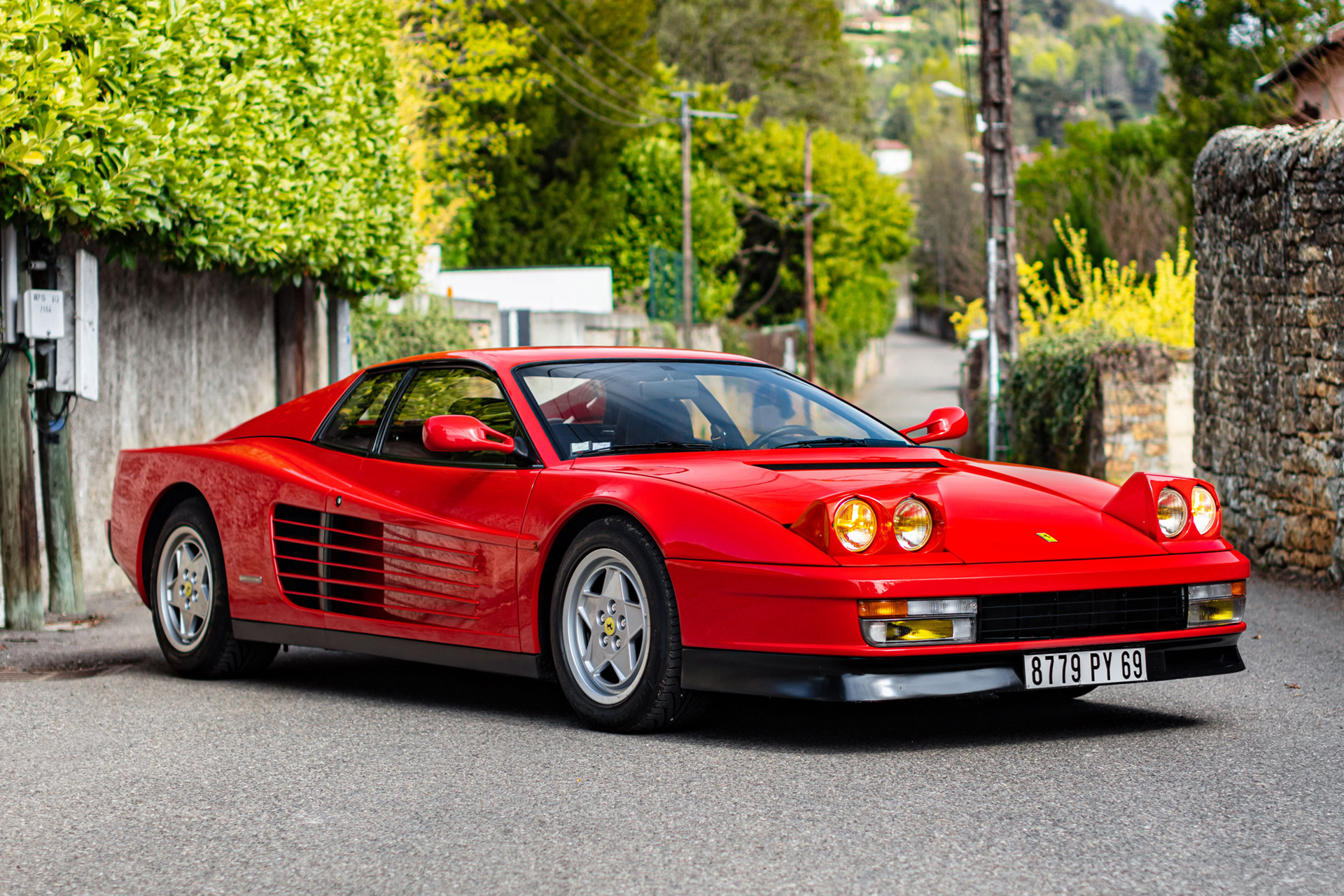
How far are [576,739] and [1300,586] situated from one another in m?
6.26

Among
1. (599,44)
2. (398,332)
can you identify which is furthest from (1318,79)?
(599,44)

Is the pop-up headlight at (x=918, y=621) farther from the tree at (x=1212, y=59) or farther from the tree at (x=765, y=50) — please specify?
the tree at (x=765, y=50)

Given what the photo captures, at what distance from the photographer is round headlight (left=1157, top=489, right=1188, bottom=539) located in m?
5.53

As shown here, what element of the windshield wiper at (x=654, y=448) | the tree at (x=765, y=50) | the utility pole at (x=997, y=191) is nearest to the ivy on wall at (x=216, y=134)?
the windshield wiper at (x=654, y=448)

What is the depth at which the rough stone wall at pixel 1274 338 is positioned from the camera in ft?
32.8

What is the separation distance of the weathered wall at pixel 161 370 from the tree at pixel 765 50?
166 feet

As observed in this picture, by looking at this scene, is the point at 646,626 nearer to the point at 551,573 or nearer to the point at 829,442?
the point at 551,573

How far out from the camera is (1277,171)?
416 inches

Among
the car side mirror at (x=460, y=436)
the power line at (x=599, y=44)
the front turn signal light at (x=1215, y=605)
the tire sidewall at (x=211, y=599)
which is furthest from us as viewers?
the power line at (x=599, y=44)

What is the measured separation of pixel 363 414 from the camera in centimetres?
696

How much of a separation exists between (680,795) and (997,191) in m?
17.9

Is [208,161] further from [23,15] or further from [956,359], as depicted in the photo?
[956,359]

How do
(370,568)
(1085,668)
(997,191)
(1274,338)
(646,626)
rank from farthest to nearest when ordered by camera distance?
(997,191) → (1274,338) → (370,568) → (646,626) → (1085,668)

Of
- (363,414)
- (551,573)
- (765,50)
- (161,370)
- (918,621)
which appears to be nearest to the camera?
(918,621)
